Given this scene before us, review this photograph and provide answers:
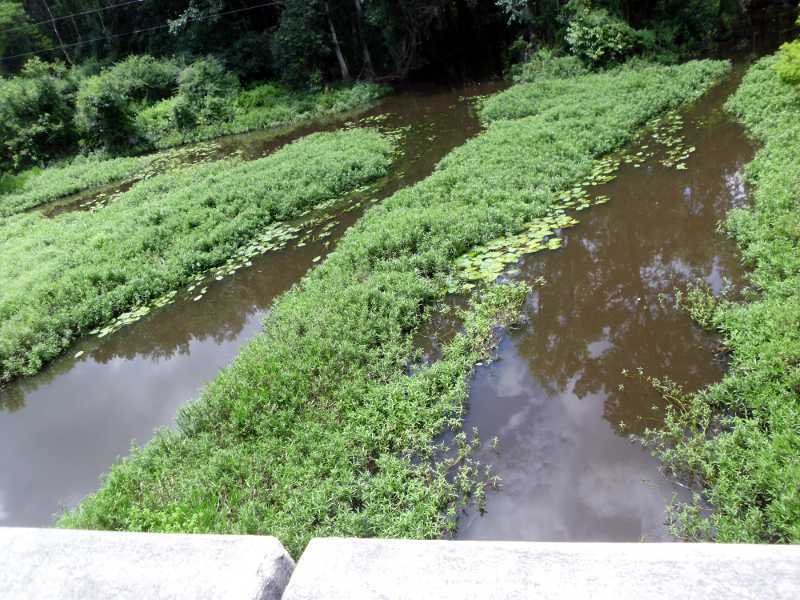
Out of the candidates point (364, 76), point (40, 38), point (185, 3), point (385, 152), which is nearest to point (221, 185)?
point (385, 152)

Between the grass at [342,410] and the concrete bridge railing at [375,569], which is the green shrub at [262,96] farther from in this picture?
the concrete bridge railing at [375,569]

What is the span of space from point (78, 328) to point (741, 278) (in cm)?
876

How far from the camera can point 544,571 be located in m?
1.86

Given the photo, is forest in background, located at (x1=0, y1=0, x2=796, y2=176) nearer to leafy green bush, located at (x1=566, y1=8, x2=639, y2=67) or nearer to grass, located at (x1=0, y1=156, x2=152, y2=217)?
leafy green bush, located at (x1=566, y1=8, x2=639, y2=67)

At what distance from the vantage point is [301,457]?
174 inches

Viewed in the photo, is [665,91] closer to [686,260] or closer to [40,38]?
[686,260]

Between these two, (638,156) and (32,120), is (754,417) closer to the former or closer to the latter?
(638,156)

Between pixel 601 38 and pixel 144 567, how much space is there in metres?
18.1

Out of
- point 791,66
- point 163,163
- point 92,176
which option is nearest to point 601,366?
point 791,66

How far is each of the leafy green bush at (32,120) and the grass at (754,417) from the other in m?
26.0

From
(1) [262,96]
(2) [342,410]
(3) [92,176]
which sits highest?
(1) [262,96]

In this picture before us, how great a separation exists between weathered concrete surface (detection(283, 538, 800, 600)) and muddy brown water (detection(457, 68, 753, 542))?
1.77 meters

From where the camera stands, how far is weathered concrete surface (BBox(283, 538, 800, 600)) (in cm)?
→ 171

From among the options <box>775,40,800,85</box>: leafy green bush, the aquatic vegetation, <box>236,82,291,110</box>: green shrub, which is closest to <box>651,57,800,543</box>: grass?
<box>775,40,800,85</box>: leafy green bush
